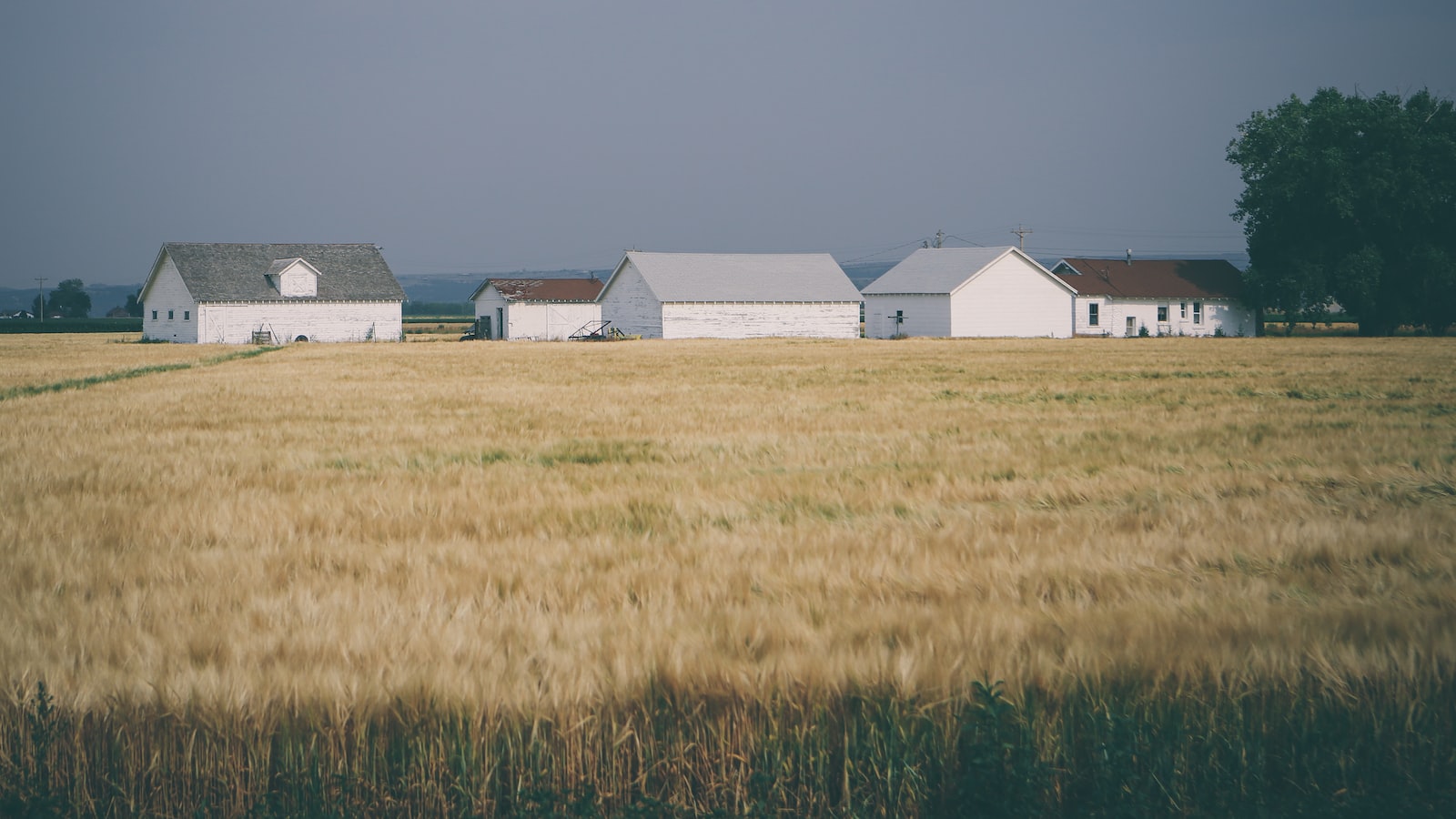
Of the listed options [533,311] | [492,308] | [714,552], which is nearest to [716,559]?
[714,552]

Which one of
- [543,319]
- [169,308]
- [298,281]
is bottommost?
[543,319]

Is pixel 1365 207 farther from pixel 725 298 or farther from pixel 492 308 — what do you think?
pixel 492 308

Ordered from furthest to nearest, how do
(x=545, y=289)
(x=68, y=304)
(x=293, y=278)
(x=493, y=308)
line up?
(x=68, y=304) → (x=545, y=289) → (x=493, y=308) → (x=293, y=278)

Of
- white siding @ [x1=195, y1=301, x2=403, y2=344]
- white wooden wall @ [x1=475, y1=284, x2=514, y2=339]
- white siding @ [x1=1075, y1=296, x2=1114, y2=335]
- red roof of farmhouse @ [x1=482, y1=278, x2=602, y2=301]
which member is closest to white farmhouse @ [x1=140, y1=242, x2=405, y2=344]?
white siding @ [x1=195, y1=301, x2=403, y2=344]

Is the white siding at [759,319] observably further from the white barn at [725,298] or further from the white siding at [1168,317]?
the white siding at [1168,317]

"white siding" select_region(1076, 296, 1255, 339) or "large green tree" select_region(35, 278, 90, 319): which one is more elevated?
"large green tree" select_region(35, 278, 90, 319)

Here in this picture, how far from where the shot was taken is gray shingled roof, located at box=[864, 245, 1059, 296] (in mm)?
78125

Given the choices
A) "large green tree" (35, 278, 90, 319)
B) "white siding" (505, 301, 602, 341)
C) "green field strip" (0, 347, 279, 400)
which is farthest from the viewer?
"large green tree" (35, 278, 90, 319)

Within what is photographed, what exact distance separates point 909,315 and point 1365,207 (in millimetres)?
29627

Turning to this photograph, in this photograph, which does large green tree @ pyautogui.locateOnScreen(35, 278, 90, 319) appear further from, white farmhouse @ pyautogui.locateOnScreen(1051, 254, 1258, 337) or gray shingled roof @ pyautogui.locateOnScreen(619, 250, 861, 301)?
white farmhouse @ pyautogui.locateOnScreen(1051, 254, 1258, 337)

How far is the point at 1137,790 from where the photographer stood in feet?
10.8

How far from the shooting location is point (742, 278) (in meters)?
83.9

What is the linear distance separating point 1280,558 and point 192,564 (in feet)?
19.5

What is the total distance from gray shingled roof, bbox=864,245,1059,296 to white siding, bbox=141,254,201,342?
4754 cm
